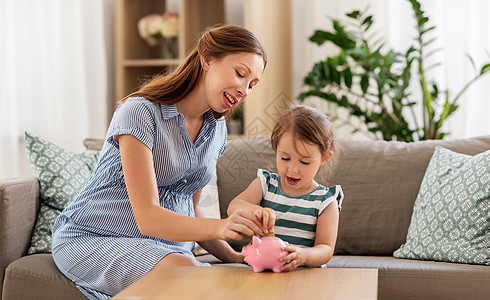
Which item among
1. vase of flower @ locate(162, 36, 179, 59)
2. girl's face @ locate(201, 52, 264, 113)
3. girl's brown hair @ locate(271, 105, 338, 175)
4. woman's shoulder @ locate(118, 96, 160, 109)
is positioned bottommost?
girl's brown hair @ locate(271, 105, 338, 175)

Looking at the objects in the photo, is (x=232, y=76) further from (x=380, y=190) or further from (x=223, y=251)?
(x=380, y=190)

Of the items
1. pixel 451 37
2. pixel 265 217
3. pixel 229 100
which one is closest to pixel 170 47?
pixel 451 37

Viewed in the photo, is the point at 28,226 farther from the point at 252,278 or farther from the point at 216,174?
the point at 252,278

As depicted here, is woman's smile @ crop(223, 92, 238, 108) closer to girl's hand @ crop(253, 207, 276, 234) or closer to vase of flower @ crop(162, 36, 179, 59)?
girl's hand @ crop(253, 207, 276, 234)

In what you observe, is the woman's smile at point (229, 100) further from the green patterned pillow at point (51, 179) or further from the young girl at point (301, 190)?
the green patterned pillow at point (51, 179)

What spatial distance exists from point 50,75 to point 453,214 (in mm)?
2284

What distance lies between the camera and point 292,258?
1.35m

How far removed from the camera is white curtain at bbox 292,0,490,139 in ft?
10.2

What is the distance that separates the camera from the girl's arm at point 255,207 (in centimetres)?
131

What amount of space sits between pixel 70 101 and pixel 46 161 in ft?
4.13

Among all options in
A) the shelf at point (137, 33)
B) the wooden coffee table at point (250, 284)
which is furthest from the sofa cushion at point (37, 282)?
the shelf at point (137, 33)

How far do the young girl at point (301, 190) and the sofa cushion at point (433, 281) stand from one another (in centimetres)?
51

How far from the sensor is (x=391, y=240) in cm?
229

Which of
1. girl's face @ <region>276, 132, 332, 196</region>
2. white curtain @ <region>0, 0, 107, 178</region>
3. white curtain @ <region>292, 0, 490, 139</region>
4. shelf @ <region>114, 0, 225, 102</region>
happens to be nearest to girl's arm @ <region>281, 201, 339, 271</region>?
girl's face @ <region>276, 132, 332, 196</region>
